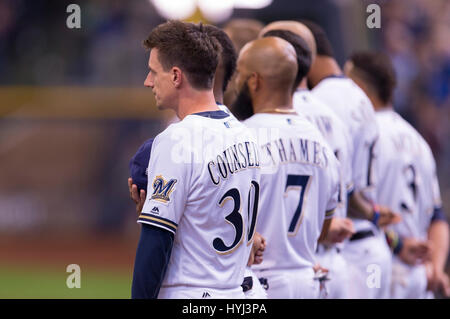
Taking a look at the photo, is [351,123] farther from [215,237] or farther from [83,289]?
[83,289]

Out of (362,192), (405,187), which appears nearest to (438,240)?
(405,187)

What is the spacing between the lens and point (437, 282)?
611 centimetres

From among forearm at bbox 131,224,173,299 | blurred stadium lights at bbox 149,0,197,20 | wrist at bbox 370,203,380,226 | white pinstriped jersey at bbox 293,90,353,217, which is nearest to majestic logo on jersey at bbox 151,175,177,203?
forearm at bbox 131,224,173,299

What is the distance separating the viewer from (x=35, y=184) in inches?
538

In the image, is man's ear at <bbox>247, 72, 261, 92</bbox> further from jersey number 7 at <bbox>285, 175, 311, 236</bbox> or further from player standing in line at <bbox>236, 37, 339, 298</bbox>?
jersey number 7 at <bbox>285, 175, 311, 236</bbox>

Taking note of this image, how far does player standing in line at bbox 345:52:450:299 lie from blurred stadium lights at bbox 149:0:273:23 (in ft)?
23.7

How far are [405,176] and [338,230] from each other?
144cm

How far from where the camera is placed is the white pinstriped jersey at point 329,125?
4953mm

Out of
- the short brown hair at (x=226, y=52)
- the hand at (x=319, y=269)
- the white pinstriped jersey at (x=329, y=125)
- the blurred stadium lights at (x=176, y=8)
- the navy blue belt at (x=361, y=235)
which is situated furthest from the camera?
the blurred stadium lights at (x=176, y=8)

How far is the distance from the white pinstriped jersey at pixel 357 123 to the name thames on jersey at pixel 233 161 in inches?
79.7

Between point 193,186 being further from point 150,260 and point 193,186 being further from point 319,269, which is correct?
point 319,269

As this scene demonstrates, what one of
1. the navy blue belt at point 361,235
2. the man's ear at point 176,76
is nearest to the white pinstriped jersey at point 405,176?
the navy blue belt at point 361,235

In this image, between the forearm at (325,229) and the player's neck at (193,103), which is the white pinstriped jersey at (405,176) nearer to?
the forearm at (325,229)
